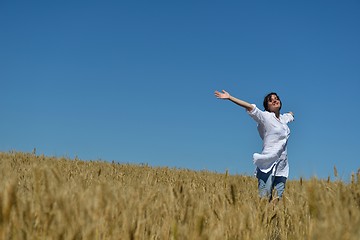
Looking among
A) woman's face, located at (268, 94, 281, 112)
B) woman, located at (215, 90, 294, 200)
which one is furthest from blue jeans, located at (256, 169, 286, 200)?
woman's face, located at (268, 94, 281, 112)

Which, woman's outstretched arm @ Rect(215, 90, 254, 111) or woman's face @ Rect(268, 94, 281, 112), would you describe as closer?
woman's outstretched arm @ Rect(215, 90, 254, 111)

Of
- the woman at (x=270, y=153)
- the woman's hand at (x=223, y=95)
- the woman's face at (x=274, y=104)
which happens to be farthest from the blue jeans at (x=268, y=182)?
the woman's hand at (x=223, y=95)

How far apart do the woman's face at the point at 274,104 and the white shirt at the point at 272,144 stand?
12cm


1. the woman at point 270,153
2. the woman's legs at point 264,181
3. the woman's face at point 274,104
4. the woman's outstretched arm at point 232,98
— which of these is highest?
the woman's face at point 274,104

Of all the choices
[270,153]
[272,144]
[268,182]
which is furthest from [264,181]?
[272,144]

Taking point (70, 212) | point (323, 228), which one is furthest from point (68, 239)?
point (323, 228)

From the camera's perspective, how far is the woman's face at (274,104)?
608 centimetres

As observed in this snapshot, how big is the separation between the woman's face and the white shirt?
0.38 feet

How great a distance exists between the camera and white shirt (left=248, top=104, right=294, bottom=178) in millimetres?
5723

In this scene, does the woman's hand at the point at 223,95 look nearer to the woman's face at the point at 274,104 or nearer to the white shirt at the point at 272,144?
the white shirt at the point at 272,144

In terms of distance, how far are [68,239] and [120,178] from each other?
6581 mm

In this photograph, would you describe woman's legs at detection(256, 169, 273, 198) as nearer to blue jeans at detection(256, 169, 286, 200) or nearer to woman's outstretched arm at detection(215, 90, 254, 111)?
blue jeans at detection(256, 169, 286, 200)

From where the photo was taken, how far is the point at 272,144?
5.84 meters

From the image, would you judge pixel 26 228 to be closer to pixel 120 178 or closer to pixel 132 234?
pixel 132 234
